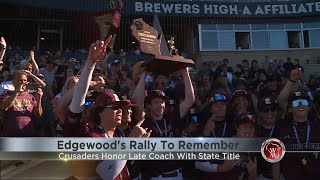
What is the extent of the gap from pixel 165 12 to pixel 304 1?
18.3 feet

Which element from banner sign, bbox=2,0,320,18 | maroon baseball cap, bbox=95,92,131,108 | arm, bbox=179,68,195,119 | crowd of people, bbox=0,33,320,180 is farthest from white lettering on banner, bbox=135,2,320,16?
maroon baseball cap, bbox=95,92,131,108

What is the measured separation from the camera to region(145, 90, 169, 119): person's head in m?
3.64

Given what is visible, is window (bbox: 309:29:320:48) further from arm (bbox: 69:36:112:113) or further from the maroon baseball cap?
arm (bbox: 69:36:112:113)

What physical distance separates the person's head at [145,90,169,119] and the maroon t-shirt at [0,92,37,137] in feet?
3.53

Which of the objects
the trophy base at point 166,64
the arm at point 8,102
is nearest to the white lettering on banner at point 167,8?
the trophy base at point 166,64

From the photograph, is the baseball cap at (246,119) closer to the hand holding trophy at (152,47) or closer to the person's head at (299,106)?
the person's head at (299,106)

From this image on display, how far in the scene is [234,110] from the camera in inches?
159

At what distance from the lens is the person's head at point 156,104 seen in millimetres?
3637

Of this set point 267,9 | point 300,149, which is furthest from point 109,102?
point 267,9

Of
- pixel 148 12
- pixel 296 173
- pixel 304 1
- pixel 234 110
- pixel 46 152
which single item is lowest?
pixel 296 173

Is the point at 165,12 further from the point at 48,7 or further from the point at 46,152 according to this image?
the point at 46,152

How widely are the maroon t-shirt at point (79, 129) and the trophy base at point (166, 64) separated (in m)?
1.02

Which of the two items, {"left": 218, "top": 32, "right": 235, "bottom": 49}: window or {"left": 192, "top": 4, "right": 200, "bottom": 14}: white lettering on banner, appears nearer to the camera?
{"left": 192, "top": 4, "right": 200, "bottom": 14}: white lettering on banner

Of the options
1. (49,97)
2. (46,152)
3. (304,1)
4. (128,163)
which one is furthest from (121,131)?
(304,1)
